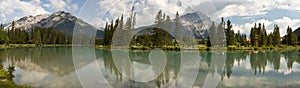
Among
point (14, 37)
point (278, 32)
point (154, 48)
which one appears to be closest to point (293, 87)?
point (154, 48)

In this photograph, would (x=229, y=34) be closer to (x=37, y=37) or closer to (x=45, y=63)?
(x=45, y=63)

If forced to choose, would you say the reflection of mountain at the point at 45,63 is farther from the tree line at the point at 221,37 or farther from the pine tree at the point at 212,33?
the tree line at the point at 221,37

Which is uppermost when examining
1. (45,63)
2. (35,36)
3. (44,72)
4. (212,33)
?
(35,36)

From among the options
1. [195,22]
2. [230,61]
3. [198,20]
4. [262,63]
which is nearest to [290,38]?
[230,61]

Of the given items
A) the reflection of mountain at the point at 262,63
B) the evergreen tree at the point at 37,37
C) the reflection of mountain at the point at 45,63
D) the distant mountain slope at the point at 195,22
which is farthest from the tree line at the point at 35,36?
the reflection of mountain at the point at 262,63

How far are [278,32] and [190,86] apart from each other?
271 ft

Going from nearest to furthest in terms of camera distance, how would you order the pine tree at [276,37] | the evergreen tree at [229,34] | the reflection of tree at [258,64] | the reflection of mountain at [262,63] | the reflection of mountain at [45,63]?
1. the reflection of mountain at [45,63]
2. the reflection of mountain at [262,63]
3. the reflection of tree at [258,64]
4. the evergreen tree at [229,34]
5. the pine tree at [276,37]

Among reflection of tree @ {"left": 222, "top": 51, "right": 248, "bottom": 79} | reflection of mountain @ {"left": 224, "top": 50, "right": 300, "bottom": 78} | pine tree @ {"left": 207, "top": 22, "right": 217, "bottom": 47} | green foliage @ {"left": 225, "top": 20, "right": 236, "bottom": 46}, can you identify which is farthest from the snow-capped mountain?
green foliage @ {"left": 225, "top": 20, "right": 236, "bottom": 46}

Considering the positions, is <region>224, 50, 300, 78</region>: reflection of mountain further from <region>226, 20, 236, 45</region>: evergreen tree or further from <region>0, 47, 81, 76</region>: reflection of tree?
<region>226, 20, 236, 45</region>: evergreen tree

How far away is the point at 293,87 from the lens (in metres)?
15.2

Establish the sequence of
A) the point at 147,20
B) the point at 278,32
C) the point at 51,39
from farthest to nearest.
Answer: the point at 51,39, the point at 278,32, the point at 147,20

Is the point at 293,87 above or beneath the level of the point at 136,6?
beneath

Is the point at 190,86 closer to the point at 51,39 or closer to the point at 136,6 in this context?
the point at 136,6

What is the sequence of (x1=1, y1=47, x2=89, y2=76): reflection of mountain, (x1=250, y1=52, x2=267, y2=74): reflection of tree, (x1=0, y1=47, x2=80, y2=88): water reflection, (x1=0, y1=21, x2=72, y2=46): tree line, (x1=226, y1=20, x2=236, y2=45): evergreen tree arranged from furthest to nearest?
(x1=0, y1=21, x2=72, y2=46): tree line < (x1=226, y1=20, x2=236, y2=45): evergreen tree < (x1=250, y1=52, x2=267, y2=74): reflection of tree < (x1=1, y1=47, x2=89, y2=76): reflection of mountain < (x1=0, y1=47, x2=80, y2=88): water reflection
